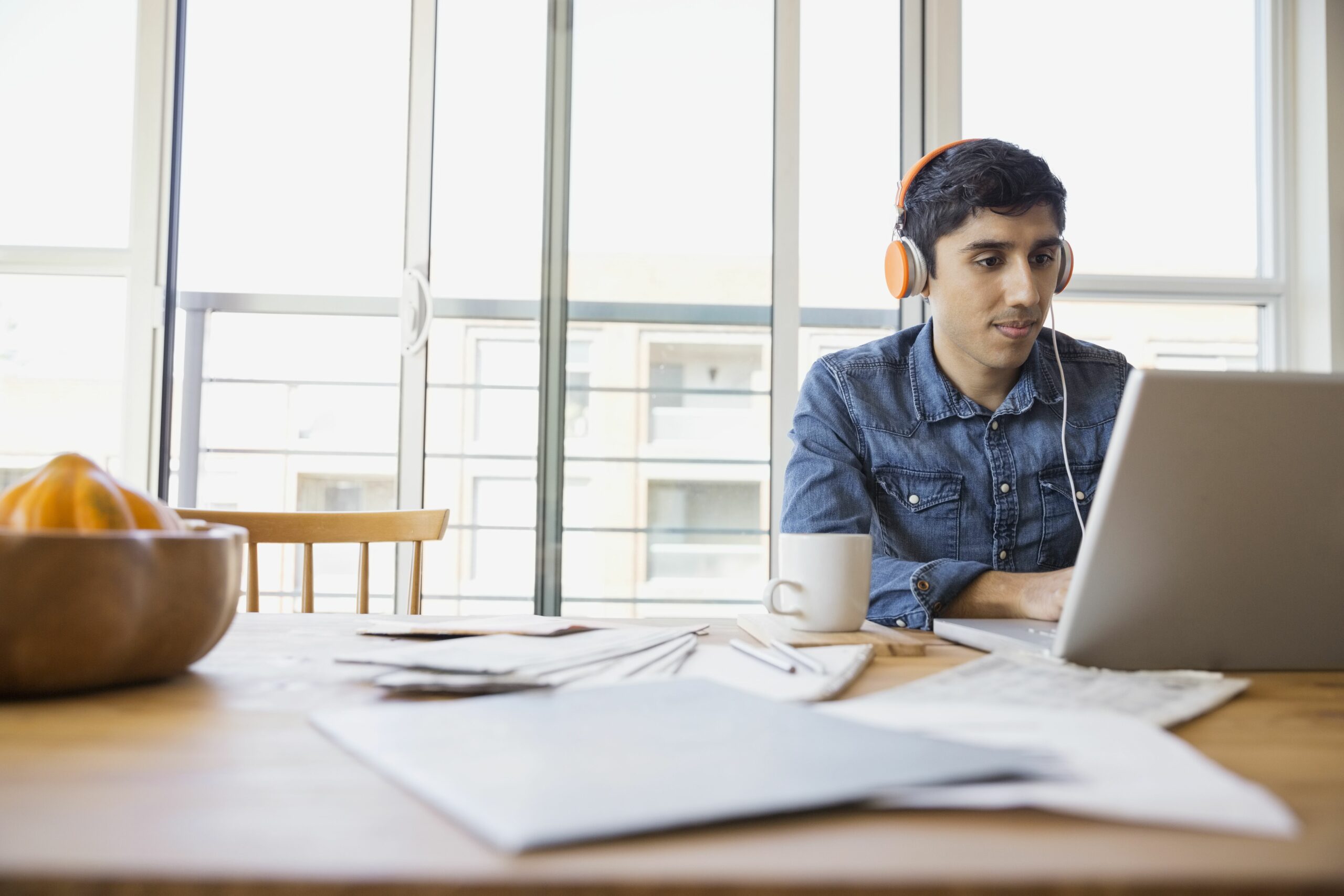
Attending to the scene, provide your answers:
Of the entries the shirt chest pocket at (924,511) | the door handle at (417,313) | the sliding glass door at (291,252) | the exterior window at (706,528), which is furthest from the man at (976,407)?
the sliding glass door at (291,252)

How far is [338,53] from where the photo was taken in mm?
2645

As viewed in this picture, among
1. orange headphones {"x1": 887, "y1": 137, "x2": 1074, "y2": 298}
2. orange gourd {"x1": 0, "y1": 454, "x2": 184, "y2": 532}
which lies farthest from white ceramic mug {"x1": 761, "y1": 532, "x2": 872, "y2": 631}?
orange headphones {"x1": 887, "y1": 137, "x2": 1074, "y2": 298}

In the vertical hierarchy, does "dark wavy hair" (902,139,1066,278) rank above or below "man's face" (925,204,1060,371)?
above

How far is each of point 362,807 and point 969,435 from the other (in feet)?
3.91

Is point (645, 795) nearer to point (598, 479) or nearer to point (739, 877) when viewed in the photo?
point (739, 877)

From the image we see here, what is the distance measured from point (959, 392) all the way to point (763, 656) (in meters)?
0.88

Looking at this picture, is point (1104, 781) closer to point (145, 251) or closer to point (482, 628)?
point (482, 628)

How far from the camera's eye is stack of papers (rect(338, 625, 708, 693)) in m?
0.53

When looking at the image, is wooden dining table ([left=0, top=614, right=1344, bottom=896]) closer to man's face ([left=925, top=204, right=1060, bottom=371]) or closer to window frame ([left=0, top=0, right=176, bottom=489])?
man's face ([left=925, top=204, right=1060, bottom=371])

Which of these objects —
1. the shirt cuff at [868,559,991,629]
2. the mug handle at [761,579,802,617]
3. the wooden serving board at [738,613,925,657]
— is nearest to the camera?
the wooden serving board at [738,613,925,657]

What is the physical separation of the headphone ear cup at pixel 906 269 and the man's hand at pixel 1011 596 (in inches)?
21.6

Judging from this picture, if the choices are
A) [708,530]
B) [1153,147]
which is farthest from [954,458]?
[1153,147]

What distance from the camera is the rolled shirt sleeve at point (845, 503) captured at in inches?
40.6

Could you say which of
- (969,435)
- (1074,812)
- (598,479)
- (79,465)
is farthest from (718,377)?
(1074,812)
